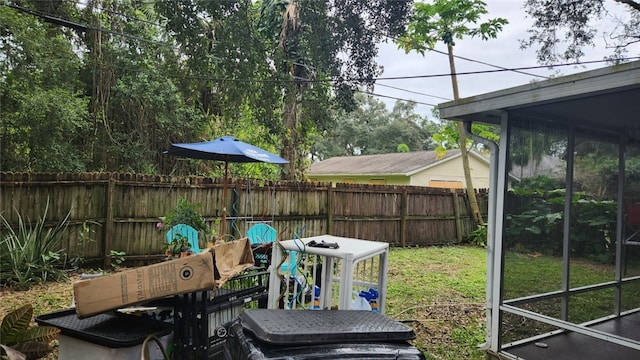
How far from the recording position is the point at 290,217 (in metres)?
7.41

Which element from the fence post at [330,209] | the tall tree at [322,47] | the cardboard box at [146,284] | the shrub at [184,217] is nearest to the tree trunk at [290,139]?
the tall tree at [322,47]

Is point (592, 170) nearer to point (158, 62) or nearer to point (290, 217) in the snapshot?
point (290, 217)

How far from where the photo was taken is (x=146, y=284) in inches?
79.4

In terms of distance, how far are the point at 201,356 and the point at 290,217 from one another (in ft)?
16.4

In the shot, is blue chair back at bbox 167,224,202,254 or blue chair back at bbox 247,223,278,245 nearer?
blue chair back at bbox 167,224,202,254

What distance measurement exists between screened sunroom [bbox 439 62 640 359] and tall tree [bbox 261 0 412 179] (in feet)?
18.9

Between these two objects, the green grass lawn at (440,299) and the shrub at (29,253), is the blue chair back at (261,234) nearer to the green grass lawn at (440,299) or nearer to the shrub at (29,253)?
the green grass lawn at (440,299)

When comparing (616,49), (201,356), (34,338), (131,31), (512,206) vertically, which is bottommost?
(201,356)

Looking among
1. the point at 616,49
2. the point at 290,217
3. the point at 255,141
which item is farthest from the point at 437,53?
the point at 290,217

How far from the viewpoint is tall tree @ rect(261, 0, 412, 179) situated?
851cm

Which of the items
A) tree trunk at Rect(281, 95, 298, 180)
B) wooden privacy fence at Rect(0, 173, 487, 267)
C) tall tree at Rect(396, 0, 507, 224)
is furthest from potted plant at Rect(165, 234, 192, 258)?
tall tree at Rect(396, 0, 507, 224)

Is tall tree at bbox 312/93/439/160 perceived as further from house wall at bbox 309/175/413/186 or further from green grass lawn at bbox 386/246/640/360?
green grass lawn at bbox 386/246/640/360

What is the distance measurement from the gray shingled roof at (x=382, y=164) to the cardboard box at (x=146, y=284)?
44.1ft

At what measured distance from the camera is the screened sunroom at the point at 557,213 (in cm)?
310
